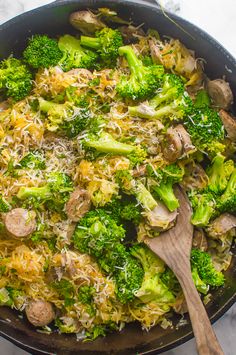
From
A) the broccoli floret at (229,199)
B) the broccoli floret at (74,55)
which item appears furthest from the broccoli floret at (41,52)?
the broccoli floret at (229,199)

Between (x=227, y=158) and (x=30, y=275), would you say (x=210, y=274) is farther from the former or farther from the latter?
(x=30, y=275)

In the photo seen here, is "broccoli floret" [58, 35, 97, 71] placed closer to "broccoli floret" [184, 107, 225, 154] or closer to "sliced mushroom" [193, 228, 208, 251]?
"broccoli floret" [184, 107, 225, 154]

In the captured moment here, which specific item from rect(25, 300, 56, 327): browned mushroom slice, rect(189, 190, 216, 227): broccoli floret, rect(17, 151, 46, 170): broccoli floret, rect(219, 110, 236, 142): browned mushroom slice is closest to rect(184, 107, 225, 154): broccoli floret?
rect(219, 110, 236, 142): browned mushroom slice

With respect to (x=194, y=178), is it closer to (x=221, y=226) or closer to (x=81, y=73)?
(x=221, y=226)

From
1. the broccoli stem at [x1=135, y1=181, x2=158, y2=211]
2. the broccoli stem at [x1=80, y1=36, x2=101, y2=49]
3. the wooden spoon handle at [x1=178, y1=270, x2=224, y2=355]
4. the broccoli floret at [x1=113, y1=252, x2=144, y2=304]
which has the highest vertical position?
the broccoli stem at [x1=80, y1=36, x2=101, y2=49]

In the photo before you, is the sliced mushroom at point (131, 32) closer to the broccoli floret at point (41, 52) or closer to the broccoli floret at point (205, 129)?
the broccoli floret at point (41, 52)
